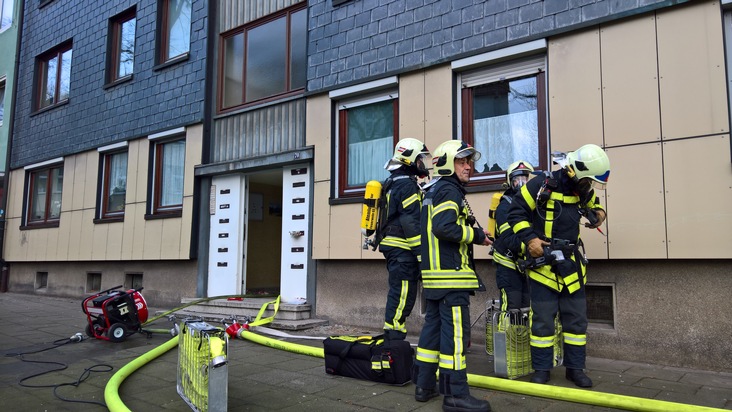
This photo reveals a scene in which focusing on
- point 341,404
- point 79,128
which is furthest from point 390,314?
point 79,128

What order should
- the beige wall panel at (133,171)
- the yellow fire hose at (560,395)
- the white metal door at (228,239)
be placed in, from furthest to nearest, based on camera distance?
the beige wall panel at (133,171)
the white metal door at (228,239)
the yellow fire hose at (560,395)

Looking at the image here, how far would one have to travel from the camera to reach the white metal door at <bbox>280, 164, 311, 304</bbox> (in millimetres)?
8852

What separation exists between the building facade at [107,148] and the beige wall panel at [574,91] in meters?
6.72

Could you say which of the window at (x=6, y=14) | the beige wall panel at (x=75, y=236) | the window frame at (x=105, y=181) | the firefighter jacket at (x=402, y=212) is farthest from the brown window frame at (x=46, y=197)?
the firefighter jacket at (x=402, y=212)

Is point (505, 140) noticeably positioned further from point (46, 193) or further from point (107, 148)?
point (46, 193)

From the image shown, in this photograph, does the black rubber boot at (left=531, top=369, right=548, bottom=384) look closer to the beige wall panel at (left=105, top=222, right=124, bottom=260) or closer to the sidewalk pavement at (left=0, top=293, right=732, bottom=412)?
the sidewalk pavement at (left=0, top=293, right=732, bottom=412)

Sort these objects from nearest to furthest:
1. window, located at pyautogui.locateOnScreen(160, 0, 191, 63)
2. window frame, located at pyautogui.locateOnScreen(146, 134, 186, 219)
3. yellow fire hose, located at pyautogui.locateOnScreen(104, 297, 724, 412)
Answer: yellow fire hose, located at pyautogui.locateOnScreen(104, 297, 724, 412)
window frame, located at pyautogui.locateOnScreen(146, 134, 186, 219)
window, located at pyautogui.locateOnScreen(160, 0, 191, 63)

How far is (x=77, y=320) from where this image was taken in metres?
9.30

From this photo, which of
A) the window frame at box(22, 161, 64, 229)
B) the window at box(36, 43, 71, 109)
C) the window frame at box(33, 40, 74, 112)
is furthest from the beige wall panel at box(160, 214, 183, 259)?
the window at box(36, 43, 71, 109)

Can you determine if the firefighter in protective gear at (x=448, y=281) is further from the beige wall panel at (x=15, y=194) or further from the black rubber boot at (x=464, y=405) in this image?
the beige wall panel at (x=15, y=194)

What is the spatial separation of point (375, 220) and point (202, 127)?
6.06 meters

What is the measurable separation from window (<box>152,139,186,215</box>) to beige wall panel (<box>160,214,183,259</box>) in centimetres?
25

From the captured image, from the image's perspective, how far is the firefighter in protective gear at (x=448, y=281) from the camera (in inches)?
158

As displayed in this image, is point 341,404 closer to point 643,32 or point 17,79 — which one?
point 643,32
